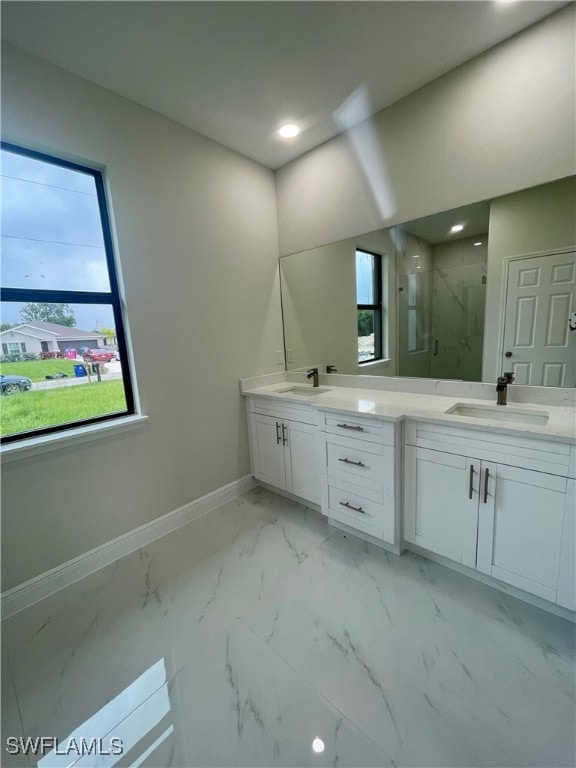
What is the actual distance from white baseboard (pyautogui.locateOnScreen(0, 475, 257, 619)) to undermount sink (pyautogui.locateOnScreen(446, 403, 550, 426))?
1867 millimetres

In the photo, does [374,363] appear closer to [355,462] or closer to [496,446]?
[355,462]

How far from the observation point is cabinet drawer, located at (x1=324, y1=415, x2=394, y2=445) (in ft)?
5.83

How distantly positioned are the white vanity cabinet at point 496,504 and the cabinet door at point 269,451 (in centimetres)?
103

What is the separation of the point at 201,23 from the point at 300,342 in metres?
2.04

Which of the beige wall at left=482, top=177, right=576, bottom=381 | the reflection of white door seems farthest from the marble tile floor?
the beige wall at left=482, top=177, right=576, bottom=381

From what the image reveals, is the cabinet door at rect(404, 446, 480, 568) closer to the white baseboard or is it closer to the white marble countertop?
the white marble countertop

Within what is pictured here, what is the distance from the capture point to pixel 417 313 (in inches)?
86.3

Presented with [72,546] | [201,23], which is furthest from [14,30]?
[72,546]

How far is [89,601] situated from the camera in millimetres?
1699

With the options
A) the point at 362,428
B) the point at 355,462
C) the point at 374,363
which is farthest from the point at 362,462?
the point at 374,363

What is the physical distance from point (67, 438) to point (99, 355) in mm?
535

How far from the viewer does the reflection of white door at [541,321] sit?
164cm

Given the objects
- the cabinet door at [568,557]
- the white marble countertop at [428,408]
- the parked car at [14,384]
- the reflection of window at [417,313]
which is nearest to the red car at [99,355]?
the parked car at [14,384]

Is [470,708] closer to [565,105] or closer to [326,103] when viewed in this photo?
[565,105]
